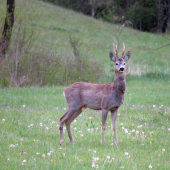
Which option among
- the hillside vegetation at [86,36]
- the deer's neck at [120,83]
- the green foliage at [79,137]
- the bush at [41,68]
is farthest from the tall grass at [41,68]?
the hillside vegetation at [86,36]

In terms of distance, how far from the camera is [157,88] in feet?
42.3

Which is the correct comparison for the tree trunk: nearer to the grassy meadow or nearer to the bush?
the bush

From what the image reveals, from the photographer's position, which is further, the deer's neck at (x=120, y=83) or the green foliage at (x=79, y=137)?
the deer's neck at (x=120, y=83)

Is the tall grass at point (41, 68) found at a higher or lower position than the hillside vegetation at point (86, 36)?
lower

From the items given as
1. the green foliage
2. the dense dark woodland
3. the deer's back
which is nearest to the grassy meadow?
the green foliage

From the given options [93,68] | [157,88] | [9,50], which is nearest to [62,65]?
[93,68]

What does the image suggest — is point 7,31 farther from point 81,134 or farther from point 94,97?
point 94,97

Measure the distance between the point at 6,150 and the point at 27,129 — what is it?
1.42 metres

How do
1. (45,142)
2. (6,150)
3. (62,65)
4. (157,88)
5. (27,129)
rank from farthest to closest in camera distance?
1. (62,65)
2. (157,88)
3. (27,129)
4. (45,142)
5. (6,150)

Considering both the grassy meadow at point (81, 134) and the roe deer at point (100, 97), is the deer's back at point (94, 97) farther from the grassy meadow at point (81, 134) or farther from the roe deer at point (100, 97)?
the grassy meadow at point (81, 134)

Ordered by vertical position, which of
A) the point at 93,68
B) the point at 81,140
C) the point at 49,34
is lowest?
the point at 81,140

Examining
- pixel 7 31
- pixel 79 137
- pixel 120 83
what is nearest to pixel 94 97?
pixel 120 83

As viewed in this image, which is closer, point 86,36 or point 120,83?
point 120,83

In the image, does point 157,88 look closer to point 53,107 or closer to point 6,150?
point 53,107
